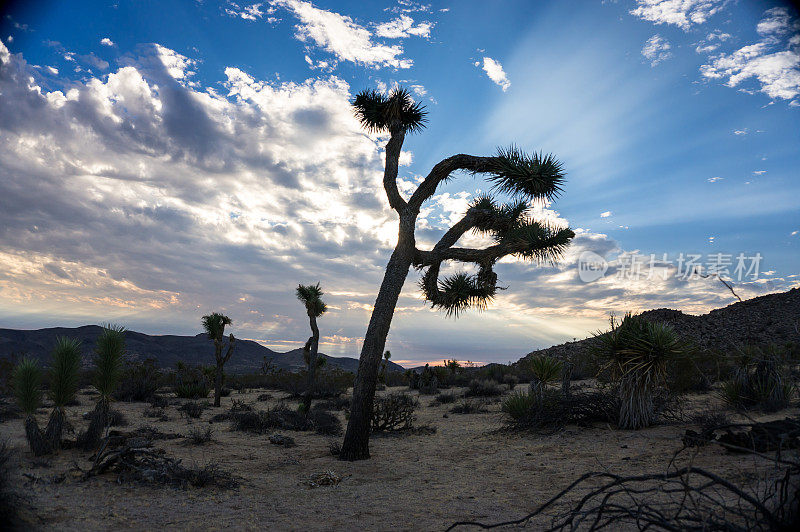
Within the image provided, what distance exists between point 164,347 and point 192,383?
212 ft

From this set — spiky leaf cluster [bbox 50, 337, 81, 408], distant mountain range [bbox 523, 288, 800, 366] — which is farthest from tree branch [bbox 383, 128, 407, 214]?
distant mountain range [bbox 523, 288, 800, 366]

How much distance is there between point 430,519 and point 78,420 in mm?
13158

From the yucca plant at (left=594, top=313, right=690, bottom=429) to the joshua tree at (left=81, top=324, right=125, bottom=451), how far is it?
429 inches

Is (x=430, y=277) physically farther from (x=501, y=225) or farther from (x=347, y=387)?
(x=347, y=387)

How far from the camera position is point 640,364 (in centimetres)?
918

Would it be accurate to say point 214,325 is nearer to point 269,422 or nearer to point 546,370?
point 269,422

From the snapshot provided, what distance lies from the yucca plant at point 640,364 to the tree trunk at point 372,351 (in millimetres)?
5119

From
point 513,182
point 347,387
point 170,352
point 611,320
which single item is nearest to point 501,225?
point 513,182

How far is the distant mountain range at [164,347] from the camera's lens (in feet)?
210

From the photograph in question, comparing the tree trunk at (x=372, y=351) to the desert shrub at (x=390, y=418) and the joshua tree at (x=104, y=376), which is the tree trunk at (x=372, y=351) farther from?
the joshua tree at (x=104, y=376)

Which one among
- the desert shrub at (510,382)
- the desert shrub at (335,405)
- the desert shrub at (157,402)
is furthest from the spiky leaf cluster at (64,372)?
the desert shrub at (510,382)

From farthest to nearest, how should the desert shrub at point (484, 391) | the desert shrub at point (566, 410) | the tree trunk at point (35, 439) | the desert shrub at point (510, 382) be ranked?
1. the desert shrub at point (510, 382)
2. the desert shrub at point (484, 391)
3. the desert shrub at point (566, 410)
4. the tree trunk at point (35, 439)

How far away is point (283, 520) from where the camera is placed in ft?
18.7

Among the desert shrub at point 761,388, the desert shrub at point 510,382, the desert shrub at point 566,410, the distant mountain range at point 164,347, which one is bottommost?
the distant mountain range at point 164,347
